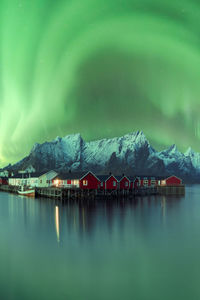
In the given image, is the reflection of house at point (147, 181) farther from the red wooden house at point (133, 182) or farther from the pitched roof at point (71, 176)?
the pitched roof at point (71, 176)

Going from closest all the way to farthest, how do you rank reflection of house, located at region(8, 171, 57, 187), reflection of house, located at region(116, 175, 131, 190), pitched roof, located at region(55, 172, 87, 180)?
pitched roof, located at region(55, 172, 87, 180) < reflection of house, located at region(116, 175, 131, 190) < reflection of house, located at region(8, 171, 57, 187)

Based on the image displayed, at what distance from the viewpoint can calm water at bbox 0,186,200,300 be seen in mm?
18125

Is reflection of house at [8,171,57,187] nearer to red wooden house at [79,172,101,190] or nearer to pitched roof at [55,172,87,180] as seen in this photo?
pitched roof at [55,172,87,180]

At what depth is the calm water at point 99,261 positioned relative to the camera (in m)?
18.1

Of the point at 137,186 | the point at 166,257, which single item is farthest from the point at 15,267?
the point at 137,186

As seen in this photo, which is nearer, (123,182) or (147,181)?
(123,182)

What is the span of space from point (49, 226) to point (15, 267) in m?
14.9

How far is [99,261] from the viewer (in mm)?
22750

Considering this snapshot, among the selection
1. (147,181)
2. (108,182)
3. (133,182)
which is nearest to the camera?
(108,182)

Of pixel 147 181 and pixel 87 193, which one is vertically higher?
pixel 147 181

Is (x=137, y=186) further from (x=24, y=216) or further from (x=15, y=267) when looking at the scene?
(x=15, y=267)

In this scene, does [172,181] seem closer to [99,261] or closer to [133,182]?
[133,182]

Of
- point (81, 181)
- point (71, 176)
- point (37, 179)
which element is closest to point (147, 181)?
point (71, 176)

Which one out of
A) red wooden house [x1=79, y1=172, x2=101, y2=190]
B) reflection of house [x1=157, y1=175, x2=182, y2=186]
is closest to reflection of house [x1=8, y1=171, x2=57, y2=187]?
red wooden house [x1=79, y1=172, x2=101, y2=190]
